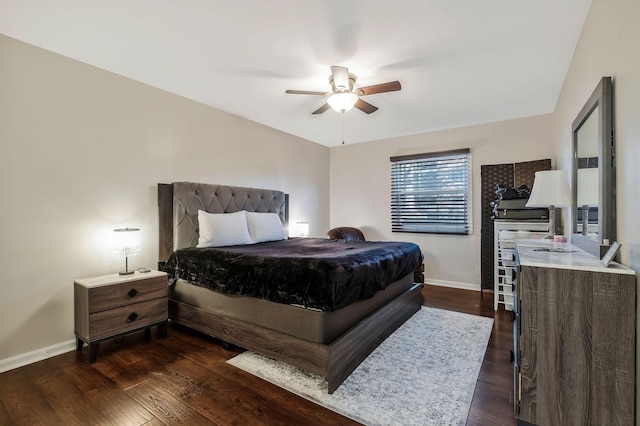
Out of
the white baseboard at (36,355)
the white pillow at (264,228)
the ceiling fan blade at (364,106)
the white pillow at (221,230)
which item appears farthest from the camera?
the white pillow at (264,228)

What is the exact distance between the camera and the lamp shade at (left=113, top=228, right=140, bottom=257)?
2650 millimetres

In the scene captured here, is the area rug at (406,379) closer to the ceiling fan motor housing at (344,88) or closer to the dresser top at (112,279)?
the dresser top at (112,279)

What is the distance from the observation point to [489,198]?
4.31 m

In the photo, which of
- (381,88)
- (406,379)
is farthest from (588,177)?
(406,379)

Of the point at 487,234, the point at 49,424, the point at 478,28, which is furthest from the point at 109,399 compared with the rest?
the point at 487,234

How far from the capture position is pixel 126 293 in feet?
8.27

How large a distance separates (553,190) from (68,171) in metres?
4.16

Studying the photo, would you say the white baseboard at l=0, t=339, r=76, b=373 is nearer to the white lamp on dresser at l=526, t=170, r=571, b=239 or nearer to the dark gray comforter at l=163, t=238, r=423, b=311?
the dark gray comforter at l=163, t=238, r=423, b=311

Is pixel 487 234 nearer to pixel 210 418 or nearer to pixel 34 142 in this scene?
pixel 210 418

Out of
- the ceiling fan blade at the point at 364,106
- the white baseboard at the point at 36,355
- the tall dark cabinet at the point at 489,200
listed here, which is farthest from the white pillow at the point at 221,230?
the tall dark cabinet at the point at 489,200

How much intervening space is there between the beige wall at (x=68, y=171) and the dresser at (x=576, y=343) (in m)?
3.40

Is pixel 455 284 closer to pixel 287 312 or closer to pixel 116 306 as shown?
pixel 287 312

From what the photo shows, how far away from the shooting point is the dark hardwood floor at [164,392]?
169 cm

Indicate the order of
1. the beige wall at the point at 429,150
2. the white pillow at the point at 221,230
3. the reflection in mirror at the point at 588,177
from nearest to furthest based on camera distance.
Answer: the reflection in mirror at the point at 588,177, the white pillow at the point at 221,230, the beige wall at the point at 429,150
